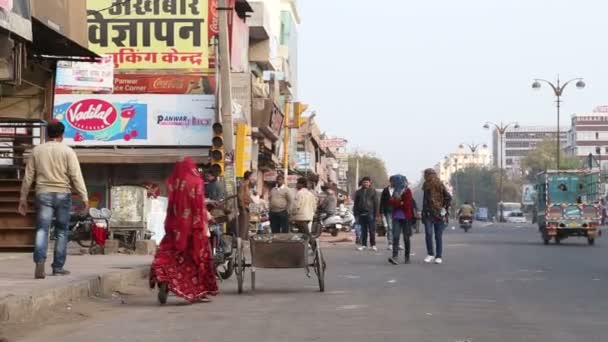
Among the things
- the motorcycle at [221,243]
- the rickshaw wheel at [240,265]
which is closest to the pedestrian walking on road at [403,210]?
the motorcycle at [221,243]

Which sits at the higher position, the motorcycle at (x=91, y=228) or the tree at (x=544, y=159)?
the tree at (x=544, y=159)

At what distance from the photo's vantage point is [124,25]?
123ft

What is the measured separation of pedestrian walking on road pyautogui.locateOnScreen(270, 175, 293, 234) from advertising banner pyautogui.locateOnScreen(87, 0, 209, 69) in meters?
14.6

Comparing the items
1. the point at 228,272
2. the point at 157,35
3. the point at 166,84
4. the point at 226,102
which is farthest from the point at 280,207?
the point at 157,35

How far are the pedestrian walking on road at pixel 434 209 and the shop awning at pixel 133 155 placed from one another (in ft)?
41.5

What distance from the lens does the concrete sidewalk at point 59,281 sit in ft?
33.6

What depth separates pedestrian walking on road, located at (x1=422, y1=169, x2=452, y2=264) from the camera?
20266 mm

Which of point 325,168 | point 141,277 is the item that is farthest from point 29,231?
point 325,168

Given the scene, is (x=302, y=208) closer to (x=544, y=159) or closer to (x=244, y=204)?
(x=244, y=204)

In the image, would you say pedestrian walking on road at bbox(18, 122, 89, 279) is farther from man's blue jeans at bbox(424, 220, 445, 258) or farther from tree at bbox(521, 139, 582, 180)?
tree at bbox(521, 139, 582, 180)

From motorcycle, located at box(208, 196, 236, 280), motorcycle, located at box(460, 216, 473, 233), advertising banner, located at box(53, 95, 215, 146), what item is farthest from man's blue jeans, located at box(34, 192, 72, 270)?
motorcycle, located at box(460, 216, 473, 233)

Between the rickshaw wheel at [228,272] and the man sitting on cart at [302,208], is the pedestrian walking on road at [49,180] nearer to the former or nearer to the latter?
the rickshaw wheel at [228,272]

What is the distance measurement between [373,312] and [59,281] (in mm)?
3869

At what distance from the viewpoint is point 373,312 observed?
418 inches
